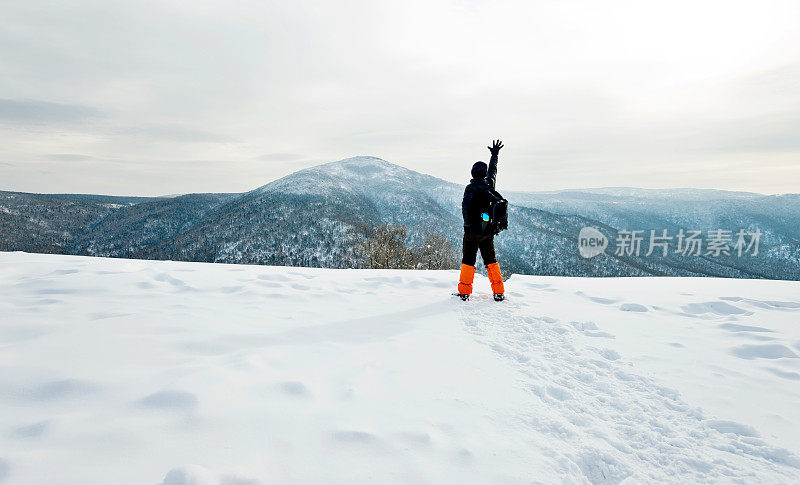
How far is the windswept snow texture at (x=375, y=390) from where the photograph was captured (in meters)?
1.87

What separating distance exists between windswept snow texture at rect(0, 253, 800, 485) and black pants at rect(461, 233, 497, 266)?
1.01m

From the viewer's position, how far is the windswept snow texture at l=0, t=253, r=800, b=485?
1867 millimetres

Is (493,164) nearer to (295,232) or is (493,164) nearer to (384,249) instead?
(384,249)

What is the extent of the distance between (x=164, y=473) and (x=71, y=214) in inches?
9533

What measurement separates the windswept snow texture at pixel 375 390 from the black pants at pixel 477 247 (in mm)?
1008

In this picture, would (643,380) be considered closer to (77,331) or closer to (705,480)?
(705,480)

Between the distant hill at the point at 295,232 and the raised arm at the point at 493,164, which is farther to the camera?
the distant hill at the point at 295,232

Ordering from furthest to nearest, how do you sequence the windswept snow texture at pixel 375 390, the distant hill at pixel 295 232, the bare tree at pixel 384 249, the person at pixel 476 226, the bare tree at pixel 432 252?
the distant hill at pixel 295 232
the bare tree at pixel 432 252
the bare tree at pixel 384 249
the person at pixel 476 226
the windswept snow texture at pixel 375 390

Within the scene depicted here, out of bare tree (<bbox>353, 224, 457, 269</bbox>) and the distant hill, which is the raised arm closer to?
bare tree (<bbox>353, 224, 457, 269</bbox>)

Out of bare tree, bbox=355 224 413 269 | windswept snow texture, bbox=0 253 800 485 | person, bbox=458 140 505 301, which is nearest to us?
windswept snow texture, bbox=0 253 800 485

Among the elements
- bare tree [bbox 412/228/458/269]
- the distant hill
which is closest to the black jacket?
bare tree [bbox 412/228/458/269]

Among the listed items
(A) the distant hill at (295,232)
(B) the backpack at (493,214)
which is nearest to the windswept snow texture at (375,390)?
(B) the backpack at (493,214)

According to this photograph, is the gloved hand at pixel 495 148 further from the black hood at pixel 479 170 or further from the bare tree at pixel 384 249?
the bare tree at pixel 384 249

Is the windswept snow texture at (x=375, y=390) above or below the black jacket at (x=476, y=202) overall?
below
